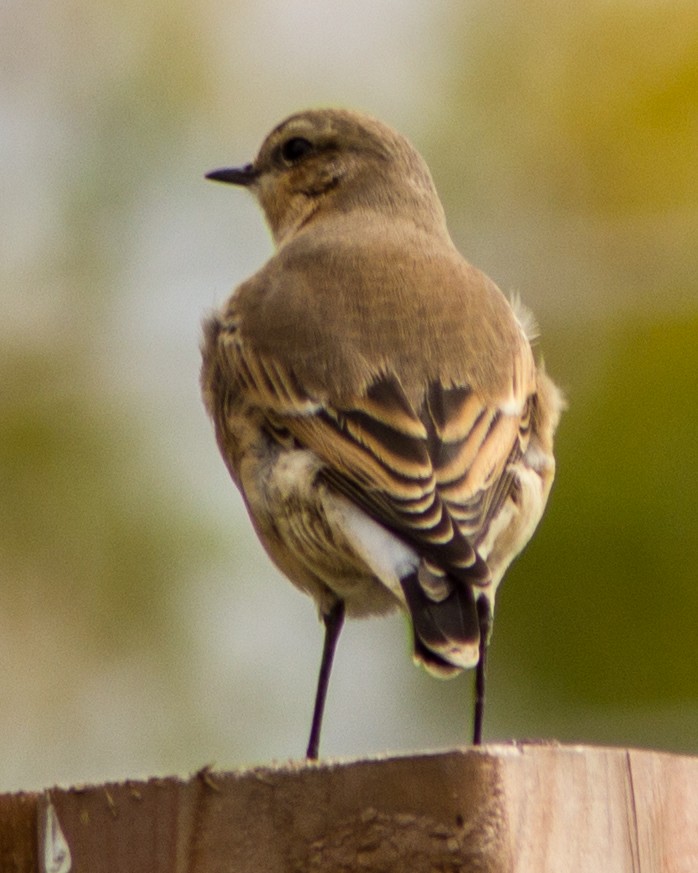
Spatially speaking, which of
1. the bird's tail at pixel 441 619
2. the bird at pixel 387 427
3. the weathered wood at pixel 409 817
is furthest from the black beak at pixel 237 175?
the weathered wood at pixel 409 817

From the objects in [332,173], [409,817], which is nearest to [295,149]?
[332,173]

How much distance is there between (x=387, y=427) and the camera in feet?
18.2

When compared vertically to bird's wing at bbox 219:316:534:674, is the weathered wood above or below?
below

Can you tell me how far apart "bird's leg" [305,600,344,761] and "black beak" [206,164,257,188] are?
2.54 meters

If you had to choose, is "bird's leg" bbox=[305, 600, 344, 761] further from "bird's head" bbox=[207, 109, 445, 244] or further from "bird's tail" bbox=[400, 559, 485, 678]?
"bird's head" bbox=[207, 109, 445, 244]

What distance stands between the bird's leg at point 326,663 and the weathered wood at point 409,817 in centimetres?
238

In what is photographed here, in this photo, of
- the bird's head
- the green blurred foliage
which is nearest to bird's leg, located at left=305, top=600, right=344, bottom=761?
the green blurred foliage

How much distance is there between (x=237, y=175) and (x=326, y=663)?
2.59 m

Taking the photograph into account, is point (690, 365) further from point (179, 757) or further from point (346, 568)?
point (179, 757)

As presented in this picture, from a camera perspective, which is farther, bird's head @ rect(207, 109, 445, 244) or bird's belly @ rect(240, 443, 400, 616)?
bird's head @ rect(207, 109, 445, 244)

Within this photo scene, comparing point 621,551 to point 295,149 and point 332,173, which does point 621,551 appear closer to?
point 332,173

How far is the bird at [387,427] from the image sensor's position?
518 cm

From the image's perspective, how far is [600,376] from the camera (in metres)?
7.65

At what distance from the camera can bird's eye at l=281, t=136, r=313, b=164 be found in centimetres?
816
